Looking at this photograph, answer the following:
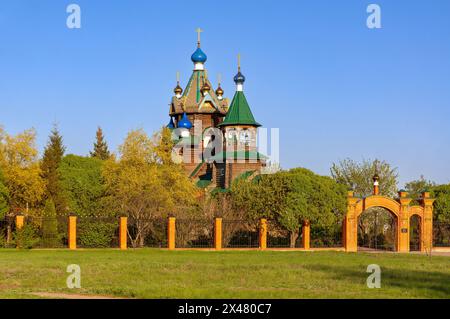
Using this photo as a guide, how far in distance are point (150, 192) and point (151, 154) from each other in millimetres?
2679

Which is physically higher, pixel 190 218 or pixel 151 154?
pixel 151 154

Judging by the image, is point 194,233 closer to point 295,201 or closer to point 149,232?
point 149,232

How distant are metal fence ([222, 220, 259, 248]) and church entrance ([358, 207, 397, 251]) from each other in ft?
19.3

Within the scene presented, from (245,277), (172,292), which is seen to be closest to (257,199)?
(245,277)

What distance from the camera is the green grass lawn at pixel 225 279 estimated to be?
14891 mm

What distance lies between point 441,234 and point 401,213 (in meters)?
4.85

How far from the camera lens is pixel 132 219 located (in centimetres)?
3628

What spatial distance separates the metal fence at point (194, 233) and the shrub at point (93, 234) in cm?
339

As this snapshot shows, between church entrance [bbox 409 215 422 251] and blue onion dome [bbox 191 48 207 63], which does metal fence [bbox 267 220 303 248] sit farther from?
blue onion dome [bbox 191 48 207 63]

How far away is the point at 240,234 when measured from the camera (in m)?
37.3

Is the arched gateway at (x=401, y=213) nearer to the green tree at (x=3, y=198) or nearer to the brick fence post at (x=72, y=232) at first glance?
the brick fence post at (x=72, y=232)

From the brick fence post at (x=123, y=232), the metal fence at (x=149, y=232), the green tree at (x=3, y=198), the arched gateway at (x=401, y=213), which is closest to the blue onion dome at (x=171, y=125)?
the metal fence at (x=149, y=232)

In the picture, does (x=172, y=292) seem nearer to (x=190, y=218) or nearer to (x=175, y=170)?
(x=190, y=218)
